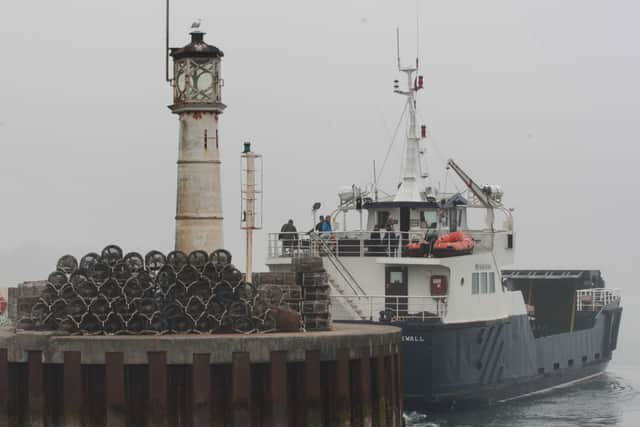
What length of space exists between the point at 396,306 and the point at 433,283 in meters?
1.44

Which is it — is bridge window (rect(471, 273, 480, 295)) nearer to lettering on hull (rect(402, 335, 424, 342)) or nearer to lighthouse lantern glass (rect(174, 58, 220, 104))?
lettering on hull (rect(402, 335, 424, 342))

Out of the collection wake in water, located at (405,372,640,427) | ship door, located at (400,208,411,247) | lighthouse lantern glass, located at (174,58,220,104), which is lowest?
wake in water, located at (405,372,640,427)

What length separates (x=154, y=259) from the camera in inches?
1131

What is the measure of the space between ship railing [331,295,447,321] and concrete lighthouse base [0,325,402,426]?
603 inches

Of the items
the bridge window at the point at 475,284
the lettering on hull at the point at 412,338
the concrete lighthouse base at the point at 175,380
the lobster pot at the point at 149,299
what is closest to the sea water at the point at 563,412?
the lettering on hull at the point at 412,338

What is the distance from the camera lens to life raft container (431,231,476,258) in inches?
1718

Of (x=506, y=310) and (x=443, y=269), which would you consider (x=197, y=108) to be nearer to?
(x=443, y=269)

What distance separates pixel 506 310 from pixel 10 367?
24.7 metres

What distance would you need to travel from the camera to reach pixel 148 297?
27906mm

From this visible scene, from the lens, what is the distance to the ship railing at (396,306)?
4284cm

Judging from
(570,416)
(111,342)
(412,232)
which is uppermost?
(412,232)

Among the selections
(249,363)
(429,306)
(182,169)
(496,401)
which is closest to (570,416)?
(496,401)

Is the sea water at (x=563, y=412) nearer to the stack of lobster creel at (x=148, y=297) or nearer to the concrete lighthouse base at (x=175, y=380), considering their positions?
the stack of lobster creel at (x=148, y=297)

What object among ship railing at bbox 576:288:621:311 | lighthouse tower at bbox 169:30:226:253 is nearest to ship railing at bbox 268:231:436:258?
lighthouse tower at bbox 169:30:226:253
